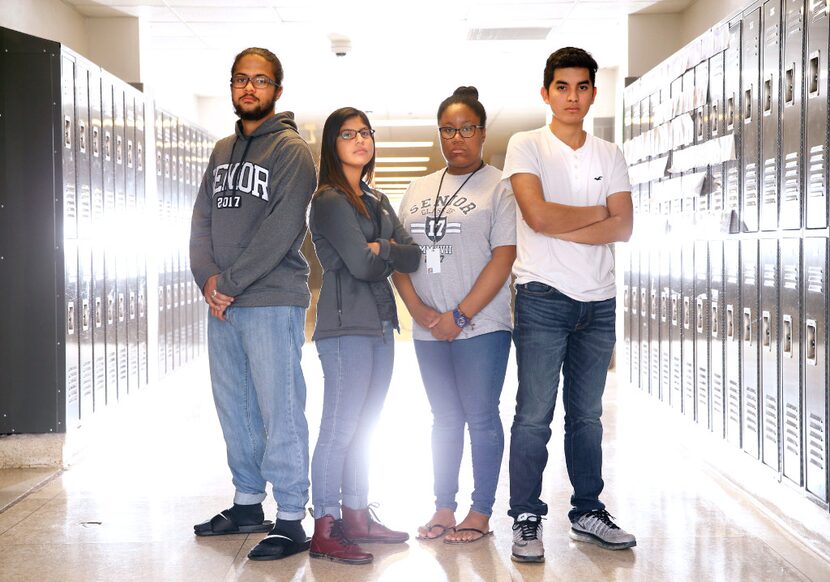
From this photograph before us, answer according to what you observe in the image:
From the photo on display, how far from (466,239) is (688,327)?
7.07ft

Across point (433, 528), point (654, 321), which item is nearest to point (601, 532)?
point (433, 528)

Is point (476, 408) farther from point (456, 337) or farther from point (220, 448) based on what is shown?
point (220, 448)

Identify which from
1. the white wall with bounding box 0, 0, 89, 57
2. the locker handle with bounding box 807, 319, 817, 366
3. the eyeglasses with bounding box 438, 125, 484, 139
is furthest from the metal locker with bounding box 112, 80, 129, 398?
the locker handle with bounding box 807, 319, 817, 366

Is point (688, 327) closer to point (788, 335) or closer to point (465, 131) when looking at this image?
point (788, 335)

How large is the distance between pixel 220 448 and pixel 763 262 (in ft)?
9.01

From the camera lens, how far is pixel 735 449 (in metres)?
4.09

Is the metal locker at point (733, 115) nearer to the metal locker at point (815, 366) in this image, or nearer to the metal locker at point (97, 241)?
the metal locker at point (815, 366)

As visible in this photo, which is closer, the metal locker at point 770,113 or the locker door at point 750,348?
the metal locker at point 770,113

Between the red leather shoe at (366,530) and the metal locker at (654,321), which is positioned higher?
the metal locker at (654,321)

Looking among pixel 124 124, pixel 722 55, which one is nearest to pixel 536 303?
pixel 722 55

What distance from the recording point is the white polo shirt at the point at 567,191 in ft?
9.75

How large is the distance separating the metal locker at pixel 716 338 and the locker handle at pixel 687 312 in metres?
0.32

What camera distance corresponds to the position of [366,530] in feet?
10.3

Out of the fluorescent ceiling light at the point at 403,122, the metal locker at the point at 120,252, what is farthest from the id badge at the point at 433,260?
the fluorescent ceiling light at the point at 403,122
